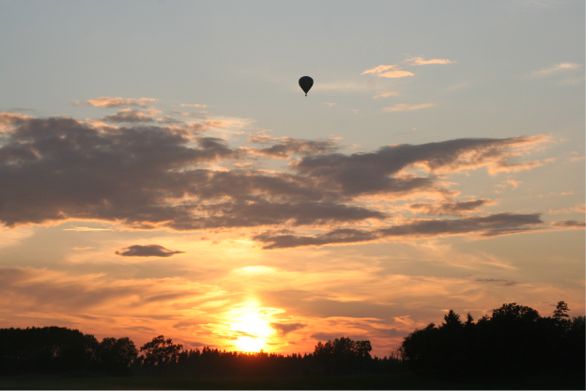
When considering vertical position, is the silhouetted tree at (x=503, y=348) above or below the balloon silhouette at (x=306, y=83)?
below

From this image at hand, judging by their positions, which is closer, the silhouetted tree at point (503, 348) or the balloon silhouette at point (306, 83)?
the balloon silhouette at point (306, 83)

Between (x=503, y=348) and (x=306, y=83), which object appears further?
(x=503, y=348)

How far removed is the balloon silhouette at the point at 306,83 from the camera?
12744 cm

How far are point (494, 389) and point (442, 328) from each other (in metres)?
25.1

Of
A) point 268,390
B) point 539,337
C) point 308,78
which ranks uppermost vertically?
point 308,78

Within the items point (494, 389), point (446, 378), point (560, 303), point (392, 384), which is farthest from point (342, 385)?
point (560, 303)

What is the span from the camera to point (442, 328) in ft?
557

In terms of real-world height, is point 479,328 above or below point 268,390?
above

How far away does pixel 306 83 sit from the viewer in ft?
420

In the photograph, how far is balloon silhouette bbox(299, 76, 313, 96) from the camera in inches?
5017

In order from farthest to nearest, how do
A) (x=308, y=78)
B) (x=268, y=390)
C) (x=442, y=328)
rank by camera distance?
(x=442, y=328), (x=268, y=390), (x=308, y=78)

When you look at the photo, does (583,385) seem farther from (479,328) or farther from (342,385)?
(342,385)

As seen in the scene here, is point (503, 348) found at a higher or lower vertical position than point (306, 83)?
lower

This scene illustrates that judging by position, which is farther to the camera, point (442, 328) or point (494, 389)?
point (442, 328)
